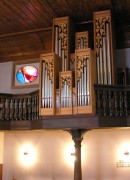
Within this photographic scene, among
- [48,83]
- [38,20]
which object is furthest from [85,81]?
[38,20]

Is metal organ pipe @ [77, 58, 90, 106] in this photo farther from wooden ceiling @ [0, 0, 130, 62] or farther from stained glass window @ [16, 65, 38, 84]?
stained glass window @ [16, 65, 38, 84]

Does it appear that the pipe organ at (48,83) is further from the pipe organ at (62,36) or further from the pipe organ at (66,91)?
the pipe organ at (62,36)

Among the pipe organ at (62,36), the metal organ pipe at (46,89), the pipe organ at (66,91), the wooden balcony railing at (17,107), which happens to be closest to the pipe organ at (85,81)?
the pipe organ at (66,91)

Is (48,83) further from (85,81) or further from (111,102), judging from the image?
(111,102)

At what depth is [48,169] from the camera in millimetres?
8945

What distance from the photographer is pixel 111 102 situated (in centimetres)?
688

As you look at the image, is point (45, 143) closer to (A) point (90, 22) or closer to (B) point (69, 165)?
(B) point (69, 165)

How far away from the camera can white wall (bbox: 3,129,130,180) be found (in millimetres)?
8344

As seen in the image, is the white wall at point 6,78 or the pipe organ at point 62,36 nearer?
the pipe organ at point 62,36

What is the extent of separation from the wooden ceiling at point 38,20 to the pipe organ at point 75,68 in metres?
0.32

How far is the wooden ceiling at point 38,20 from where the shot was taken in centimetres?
761

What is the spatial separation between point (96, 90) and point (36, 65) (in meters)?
3.76

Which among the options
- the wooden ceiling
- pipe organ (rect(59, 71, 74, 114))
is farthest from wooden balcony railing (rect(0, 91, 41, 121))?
the wooden ceiling

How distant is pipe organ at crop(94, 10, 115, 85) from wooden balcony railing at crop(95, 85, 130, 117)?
63cm
